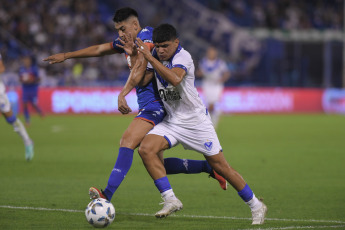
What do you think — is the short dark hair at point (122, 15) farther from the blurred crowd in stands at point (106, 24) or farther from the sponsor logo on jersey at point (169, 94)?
the blurred crowd in stands at point (106, 24)

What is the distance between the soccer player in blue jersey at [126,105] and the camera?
21.0 ft

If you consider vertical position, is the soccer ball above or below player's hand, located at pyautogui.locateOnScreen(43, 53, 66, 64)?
below

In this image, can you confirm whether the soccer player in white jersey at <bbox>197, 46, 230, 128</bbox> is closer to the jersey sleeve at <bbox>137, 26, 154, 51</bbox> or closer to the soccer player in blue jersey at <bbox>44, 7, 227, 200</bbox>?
the soccer player in blue jersey at <bbox>44, 7, 227, 200</bbox>

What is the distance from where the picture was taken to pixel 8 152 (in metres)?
13.0

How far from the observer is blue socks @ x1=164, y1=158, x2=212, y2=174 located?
7.11 meters

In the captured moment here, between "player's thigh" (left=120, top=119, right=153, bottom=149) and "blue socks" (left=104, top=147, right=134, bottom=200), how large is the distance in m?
0.07

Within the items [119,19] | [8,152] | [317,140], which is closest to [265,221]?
[119,19]

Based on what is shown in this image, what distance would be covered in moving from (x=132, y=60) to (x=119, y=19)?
51cm

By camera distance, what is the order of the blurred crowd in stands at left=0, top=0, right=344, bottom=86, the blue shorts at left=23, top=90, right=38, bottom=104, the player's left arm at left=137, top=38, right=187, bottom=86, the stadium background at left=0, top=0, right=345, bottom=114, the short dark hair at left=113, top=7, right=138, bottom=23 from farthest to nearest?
the blurred crowd in stands at left=0, top=0, right=344, bottom=86, the stadium background at left=0, top=0, right=345, bottom=114, the blue shorts at left=23, top=90, right=38, bottom=104, the short dark hair at left=113, top=7, right=138, bottom=23, the player's left arm at left=137, top=38, right=187, bottom=86

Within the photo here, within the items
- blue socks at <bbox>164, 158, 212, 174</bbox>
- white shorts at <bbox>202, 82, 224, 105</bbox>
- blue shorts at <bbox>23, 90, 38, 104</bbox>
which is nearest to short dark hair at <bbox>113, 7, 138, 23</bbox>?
blue socks at <bbox>164, 158, 212, 174</bbox>

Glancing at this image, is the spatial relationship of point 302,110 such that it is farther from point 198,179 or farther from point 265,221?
point 265,221

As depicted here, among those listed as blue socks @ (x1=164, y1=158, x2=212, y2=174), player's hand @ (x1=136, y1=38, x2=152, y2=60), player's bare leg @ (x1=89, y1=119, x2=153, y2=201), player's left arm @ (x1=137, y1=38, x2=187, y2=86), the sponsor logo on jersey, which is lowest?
blue socks @ (x1=164, y1=158, x2=212, y2=174)

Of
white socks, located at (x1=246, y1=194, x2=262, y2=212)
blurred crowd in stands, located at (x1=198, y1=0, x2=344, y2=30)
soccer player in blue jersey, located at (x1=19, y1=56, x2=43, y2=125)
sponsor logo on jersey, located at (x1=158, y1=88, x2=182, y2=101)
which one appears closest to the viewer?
white socks, located at (x1=246, y1=194, x2=262, y2=212)

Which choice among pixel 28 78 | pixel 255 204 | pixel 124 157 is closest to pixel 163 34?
pixel 124 157
